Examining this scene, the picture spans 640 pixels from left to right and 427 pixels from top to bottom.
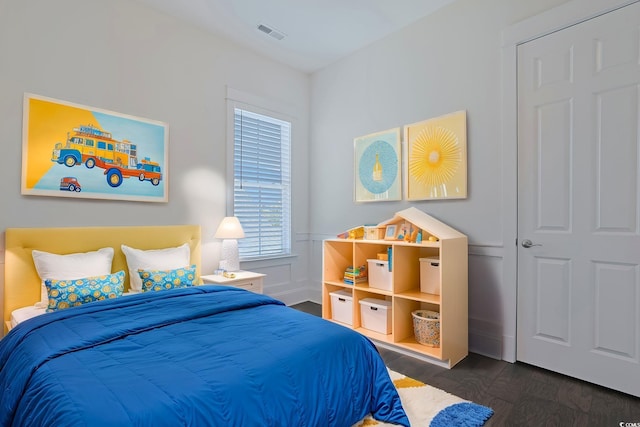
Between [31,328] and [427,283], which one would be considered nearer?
[31,328]

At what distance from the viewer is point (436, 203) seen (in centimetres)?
312

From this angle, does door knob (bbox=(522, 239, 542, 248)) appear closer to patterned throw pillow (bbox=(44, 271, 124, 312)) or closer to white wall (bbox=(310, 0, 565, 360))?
white wall (bbox=(310, 0, 565, 360))

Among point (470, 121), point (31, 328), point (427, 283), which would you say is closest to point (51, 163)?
point (31, 328)

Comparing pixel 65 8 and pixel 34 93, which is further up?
pixel 65 8

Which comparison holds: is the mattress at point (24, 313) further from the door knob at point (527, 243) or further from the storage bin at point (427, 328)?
the door knob at point (527, 243)

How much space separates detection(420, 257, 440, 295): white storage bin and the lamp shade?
1734 mm

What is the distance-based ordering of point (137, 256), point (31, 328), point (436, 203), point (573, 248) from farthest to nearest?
point (436, 203) < point (137, 256) < point (573, 248) < point (31, 328)

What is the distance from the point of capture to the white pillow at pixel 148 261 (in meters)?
2.71

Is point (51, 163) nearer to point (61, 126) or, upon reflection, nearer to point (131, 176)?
point (61, 126)

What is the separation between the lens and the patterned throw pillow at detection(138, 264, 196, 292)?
2.55 meters

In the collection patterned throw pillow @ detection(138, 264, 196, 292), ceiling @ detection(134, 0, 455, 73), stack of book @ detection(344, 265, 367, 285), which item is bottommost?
stack of book @ detection(344, 265, 367, 285)

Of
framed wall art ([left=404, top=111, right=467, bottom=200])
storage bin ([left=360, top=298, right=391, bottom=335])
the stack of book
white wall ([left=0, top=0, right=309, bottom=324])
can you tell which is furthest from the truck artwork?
framed wall art ([left=404, top=111, right=467, bottom=200])

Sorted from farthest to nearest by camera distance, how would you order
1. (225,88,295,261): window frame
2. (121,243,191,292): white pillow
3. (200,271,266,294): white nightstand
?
(225,88,295,261): window frame → (200,271,266,294): white nightstand → (121,243,191,292): white pillow

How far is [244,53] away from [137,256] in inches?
96.2
